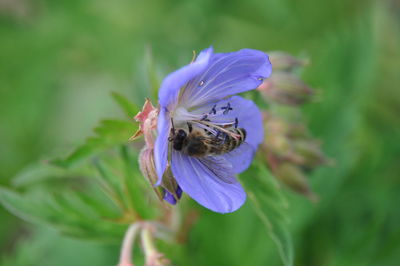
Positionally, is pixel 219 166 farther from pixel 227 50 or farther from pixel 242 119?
pixel 227 50

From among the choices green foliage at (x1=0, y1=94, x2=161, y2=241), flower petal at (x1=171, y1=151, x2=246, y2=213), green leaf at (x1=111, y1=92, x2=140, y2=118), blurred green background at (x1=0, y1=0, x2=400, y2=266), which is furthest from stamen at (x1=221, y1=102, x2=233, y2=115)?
blurred green background at (x1=0, y1=0, x2=400, y2=266)

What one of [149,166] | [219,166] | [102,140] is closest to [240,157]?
[219,166]

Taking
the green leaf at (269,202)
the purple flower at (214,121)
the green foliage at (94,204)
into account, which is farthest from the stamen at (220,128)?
the green foliage at (94,204)

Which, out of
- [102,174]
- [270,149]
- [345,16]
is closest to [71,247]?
[102,174]

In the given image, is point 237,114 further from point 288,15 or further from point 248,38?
point 248,38

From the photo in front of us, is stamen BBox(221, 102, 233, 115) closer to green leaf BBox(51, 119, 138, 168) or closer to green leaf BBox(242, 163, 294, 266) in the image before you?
green leaf BBox(242, 163, 294, 266)

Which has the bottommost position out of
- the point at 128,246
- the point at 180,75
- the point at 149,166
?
the point at 128,246

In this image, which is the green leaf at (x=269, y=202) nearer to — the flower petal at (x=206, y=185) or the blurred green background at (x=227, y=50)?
the flower petal at (x=206, y=185)
